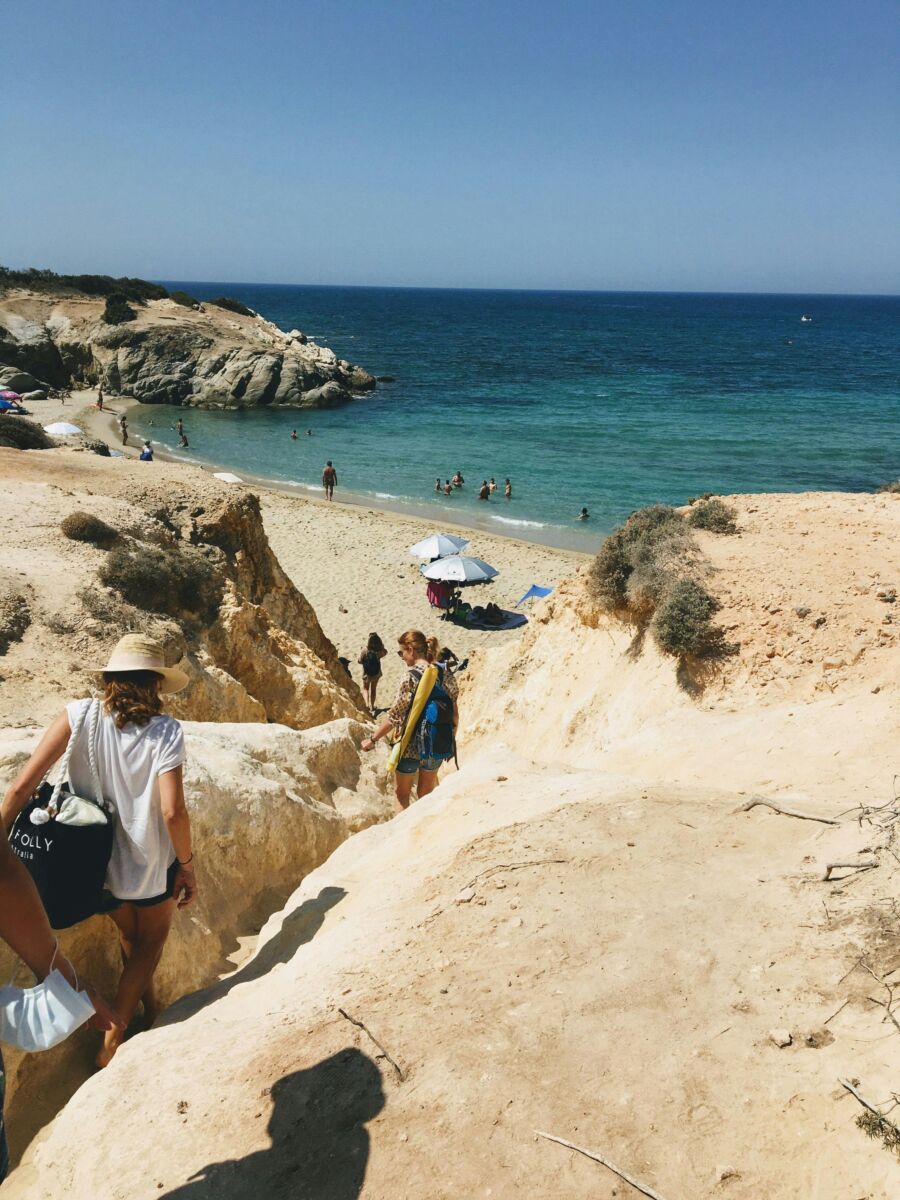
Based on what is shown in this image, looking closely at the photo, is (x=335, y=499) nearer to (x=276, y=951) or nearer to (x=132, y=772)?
(x=276, y=951)

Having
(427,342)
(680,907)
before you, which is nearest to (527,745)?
(680,907)

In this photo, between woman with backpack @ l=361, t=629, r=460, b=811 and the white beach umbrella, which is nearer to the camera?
woman with backpack @ l=361, t=629, r=460, b=811

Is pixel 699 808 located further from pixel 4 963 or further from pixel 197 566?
pixel 197 566

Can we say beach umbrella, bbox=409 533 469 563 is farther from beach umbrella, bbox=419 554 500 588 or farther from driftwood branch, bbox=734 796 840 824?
driftwood branch, bbox=734 796 840 824

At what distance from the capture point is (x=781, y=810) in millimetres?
4793

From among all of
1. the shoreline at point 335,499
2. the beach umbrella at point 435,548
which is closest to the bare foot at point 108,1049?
the beach umbrella at point 435,548

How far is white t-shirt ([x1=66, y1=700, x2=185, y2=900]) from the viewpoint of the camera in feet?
11.3

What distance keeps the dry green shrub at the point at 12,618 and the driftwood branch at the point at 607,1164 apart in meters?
6.52

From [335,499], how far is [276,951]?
2933 cm

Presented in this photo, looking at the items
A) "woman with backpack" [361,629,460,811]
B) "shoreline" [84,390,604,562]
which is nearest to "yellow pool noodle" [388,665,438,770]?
"woman with backpack" [361,629,460,811]

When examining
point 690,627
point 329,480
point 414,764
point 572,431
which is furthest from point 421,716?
point 572,431

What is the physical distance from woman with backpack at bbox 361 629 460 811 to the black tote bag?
3.01 m

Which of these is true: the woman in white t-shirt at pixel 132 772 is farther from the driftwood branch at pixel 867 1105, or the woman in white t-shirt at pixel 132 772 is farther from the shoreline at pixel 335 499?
the shoreline at pixel 335 499

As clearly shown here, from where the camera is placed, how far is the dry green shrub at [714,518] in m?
11.8
